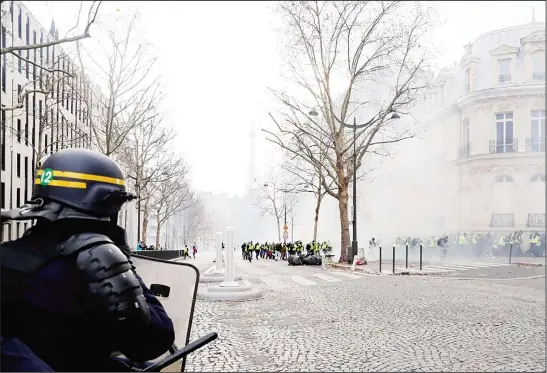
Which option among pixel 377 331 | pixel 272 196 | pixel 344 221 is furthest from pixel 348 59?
pixel 272 196

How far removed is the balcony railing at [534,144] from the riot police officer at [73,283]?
31480 millimetres

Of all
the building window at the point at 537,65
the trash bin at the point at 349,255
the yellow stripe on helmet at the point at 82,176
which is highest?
the building window at the point at 537,65

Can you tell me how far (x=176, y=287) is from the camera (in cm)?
224

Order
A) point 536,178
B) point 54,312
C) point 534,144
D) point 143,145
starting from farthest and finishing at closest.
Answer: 1. point 534,144
2. point 143,145
3. point 536,178
4. point 54,312

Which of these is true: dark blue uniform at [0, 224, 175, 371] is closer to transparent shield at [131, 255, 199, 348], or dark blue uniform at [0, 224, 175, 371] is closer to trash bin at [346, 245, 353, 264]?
transparent shield at [131, 255, 199, 348]

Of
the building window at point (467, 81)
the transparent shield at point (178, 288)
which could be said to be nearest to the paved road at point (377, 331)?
the transparent shield at point (178, 288)

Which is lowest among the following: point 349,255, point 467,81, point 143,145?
point 349,255

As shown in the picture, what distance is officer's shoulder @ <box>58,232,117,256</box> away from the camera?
5.33ft

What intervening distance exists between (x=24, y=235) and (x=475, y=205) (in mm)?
33923

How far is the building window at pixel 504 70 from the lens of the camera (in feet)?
99.7

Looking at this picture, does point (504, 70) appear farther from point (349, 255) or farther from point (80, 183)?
point (80, 183)

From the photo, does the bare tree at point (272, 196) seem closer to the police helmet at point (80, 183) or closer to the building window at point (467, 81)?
the building window at point (467, 81)

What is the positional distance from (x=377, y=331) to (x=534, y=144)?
89.1 ft

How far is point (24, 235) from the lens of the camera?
5.74 feet
